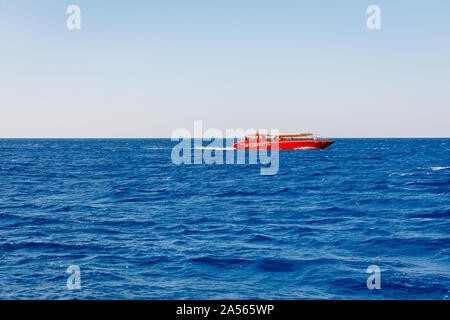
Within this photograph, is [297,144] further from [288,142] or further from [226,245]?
[226,245]

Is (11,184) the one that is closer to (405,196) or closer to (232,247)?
(232,247)

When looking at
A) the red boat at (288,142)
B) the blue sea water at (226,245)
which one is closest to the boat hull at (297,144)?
the red boat at (288,142)

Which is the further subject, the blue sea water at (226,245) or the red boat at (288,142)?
the red boat at (288,142)

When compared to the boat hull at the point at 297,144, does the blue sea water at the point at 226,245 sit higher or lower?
lower

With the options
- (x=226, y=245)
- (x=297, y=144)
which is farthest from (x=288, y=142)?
(x=226, y=245)

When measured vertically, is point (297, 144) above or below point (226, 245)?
above

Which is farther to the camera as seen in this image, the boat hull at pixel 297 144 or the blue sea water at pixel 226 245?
the boat hull at pixel 297 144

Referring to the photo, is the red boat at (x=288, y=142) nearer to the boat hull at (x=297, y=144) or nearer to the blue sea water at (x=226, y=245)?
the boat hull at (x=297, y=144)

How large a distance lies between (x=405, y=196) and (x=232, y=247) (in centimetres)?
1877

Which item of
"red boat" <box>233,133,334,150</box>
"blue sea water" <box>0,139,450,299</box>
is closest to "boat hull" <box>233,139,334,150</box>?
"red boat" <box>233,133,334,150</box>

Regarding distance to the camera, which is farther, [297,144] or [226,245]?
[297,144]

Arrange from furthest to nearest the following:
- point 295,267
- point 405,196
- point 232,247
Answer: point 405,196
point 232,247
point 295,267
